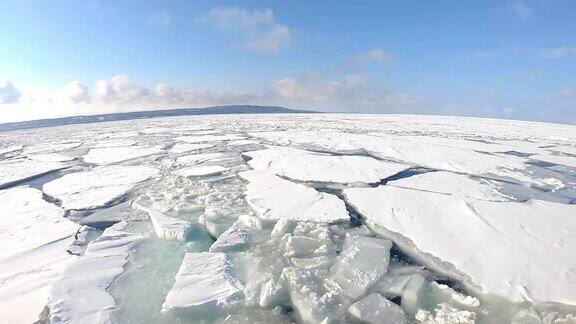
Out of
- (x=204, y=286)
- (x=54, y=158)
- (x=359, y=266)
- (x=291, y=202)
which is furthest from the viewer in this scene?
(x=54, y=158)

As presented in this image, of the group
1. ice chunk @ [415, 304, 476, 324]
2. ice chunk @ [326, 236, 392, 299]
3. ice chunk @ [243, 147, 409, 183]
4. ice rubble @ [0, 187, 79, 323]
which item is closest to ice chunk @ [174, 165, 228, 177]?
ice chunk @ [243, 147, 409, 183]

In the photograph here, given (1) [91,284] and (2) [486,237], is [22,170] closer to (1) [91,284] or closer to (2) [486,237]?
(1) [91,284]

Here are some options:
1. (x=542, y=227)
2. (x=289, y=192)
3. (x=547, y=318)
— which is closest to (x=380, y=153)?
(x=289, y=192)

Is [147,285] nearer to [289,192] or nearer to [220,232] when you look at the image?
[220,232]

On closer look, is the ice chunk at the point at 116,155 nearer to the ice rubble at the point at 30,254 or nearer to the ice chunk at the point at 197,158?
the ice chunk at the point at 197,158

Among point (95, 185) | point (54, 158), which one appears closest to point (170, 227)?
point (95, 185)

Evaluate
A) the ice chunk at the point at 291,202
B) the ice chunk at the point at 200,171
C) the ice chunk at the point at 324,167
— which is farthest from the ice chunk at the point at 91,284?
the ice chunk at the point at 324,167

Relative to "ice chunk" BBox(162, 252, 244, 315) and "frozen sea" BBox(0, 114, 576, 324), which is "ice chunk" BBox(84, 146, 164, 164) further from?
"ice chunk" BBox(162, 252, 244, 315)
